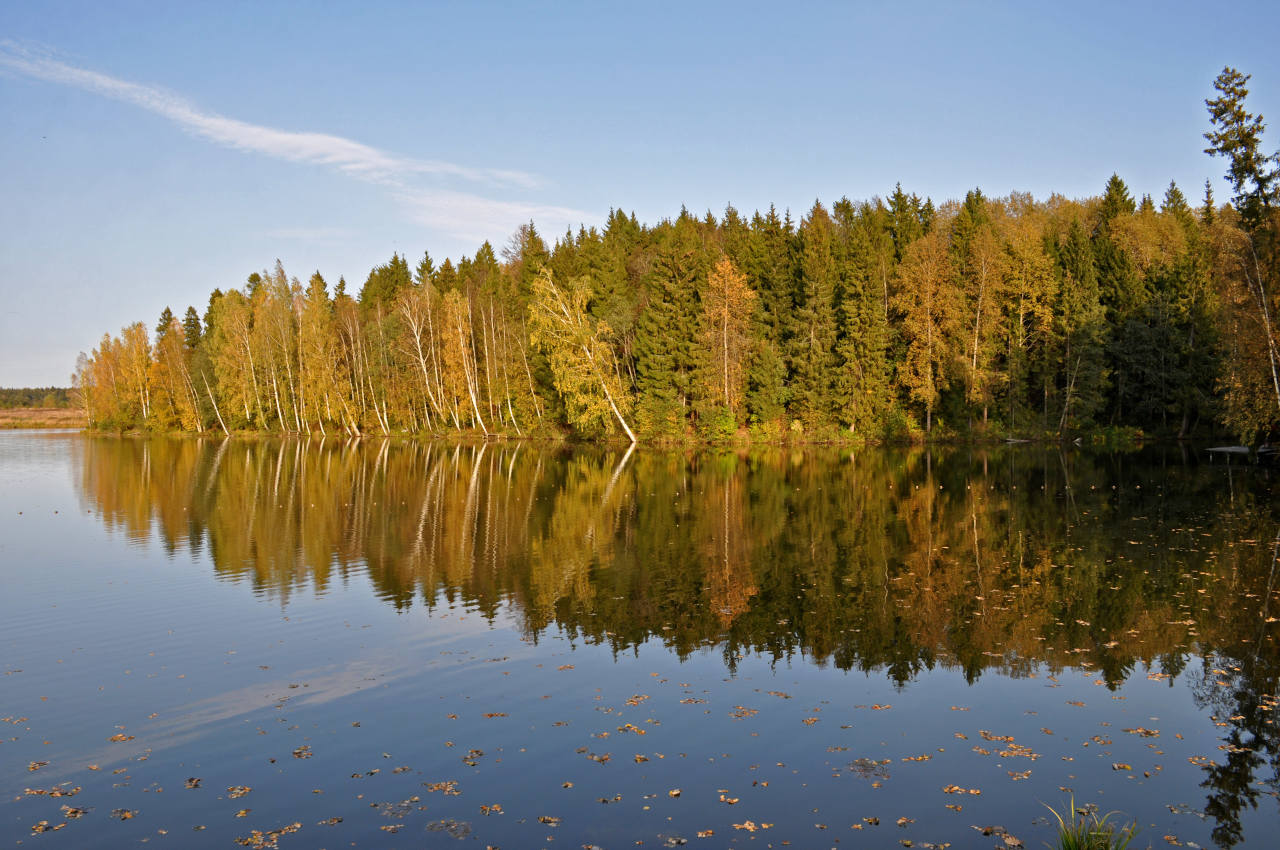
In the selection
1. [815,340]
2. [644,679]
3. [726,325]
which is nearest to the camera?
[644,679]

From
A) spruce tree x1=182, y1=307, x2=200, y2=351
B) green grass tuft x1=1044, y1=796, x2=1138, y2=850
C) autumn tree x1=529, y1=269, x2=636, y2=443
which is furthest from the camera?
spruce tree x1=182, y1=307, x2=200, y2=351

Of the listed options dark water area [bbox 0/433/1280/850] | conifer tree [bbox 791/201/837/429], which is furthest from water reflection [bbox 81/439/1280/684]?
conifer tree [bbox 791/201/837/429]

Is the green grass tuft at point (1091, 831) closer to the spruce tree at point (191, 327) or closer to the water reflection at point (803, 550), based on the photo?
the water reflection at point (803, 550)

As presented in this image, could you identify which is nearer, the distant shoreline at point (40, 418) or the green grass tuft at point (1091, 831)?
the green grass tuft at point (1091, 831)

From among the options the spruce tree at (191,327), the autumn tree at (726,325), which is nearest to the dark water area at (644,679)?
the autumn tree at (726,325)

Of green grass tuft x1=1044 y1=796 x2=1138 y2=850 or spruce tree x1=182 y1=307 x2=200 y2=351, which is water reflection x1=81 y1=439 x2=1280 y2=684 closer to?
green grass tuft x1=1044 y1=796 x2=1138 y2=850

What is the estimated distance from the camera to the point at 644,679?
1270 cm

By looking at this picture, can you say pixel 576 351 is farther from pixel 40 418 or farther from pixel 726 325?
pixel 40 418

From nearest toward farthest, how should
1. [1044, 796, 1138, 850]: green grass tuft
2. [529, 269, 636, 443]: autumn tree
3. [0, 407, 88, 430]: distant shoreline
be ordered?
[1044, 796, 1138, 850]: green grass tuft → [529, 269, 636, 443]: autumn tree → [0, 407, 88, 430]: distant shoreline

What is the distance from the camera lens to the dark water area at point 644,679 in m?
8.55

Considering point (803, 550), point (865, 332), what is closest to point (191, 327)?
point (865, 332)

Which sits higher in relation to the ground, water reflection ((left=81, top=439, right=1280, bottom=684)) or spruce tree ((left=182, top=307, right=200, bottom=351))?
spruce tree ((left=182, top=307, right=200, bottom=351))

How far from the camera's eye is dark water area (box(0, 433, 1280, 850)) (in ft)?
28.0

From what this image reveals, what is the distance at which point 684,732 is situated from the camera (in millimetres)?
10594
